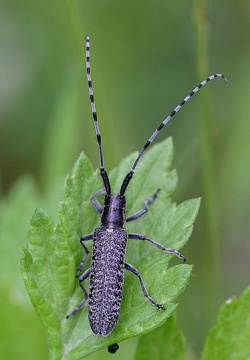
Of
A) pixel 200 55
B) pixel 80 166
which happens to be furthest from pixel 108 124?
pixel 80 166

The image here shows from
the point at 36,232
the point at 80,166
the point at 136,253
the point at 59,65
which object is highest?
the point at 59,65

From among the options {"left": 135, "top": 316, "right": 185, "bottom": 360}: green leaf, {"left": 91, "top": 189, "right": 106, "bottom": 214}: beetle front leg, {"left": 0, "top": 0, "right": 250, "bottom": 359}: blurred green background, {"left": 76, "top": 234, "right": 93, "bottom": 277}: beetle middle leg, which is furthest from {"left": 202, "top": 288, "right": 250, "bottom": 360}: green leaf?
{"left": 0, "top": 0, "right": 250, "bottom": 359}: blurred green background

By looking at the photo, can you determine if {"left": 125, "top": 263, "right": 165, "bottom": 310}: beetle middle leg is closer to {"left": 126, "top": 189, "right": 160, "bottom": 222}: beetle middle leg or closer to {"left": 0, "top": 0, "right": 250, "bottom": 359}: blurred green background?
{"left": 126, "top": 189, "right": 160, "bottom": 222}: beetle middle leg

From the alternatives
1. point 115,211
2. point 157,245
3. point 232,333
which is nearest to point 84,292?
point 157,245

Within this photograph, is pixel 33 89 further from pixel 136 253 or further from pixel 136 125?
pixel 136 253

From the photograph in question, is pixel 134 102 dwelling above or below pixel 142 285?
above

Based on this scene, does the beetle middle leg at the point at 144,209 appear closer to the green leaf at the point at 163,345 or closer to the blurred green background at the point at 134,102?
the green leaf at the point at 163,345

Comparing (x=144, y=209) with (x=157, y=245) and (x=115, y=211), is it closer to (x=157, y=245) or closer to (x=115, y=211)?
(x=115, y=211)
